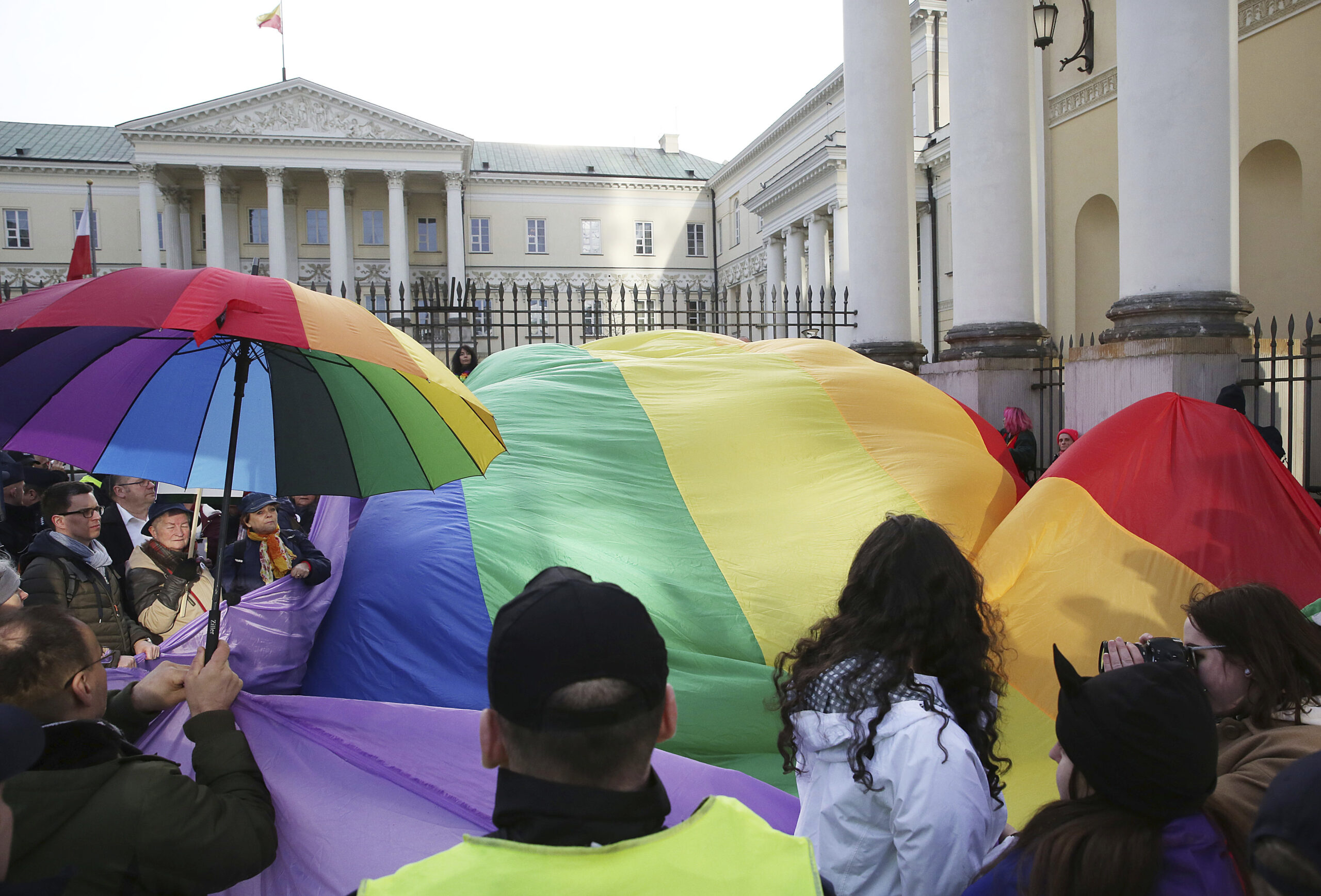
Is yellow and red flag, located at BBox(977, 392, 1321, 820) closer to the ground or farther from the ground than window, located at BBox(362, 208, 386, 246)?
closer to the ground

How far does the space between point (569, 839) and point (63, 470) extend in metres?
8.82

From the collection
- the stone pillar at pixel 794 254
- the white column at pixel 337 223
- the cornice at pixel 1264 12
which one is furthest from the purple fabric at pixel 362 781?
the white column at pixel 337 223

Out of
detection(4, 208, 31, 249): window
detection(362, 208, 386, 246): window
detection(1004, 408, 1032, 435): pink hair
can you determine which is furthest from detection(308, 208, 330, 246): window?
detection(1004, 408, 1032, 435): pink hair

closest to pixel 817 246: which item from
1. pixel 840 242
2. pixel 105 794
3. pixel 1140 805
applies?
pixel 840 242

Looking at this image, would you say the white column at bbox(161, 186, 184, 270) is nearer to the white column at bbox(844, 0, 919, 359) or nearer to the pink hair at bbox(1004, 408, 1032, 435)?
the white column at bbox(844, 0, 919, 359)

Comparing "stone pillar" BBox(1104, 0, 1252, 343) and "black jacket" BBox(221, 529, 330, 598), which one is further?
"stone pillar" BBox(1104, 0, 1252, 343)

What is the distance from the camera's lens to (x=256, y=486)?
10.8ft

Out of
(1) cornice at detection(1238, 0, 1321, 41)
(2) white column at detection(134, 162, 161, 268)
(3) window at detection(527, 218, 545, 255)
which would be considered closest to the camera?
(1) cornice at detection(1238, 0, 1321, 41)

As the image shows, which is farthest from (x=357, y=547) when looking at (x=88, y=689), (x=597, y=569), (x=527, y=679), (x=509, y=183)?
(x=509, y=183)

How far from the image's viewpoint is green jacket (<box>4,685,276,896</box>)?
1.81 metres

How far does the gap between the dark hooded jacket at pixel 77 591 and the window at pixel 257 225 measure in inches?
1949

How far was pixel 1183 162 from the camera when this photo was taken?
22.7 feet

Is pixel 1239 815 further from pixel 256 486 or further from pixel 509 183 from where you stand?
pixel 509 183

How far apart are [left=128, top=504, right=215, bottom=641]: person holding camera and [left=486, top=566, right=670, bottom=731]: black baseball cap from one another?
3756mm
